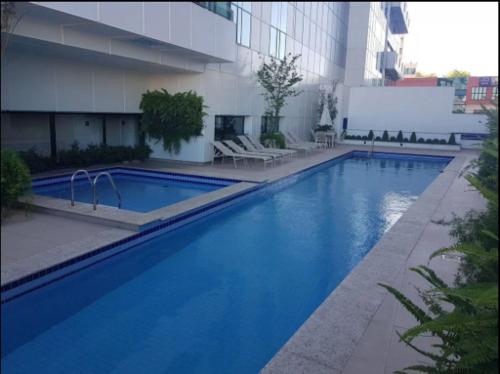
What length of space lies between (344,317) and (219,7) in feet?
27.0

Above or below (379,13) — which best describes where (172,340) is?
below

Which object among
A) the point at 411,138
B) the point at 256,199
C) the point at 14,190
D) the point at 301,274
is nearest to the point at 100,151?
the point at 256,199

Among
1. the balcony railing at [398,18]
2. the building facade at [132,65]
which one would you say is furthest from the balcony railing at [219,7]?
the balcony railing at [398,18]

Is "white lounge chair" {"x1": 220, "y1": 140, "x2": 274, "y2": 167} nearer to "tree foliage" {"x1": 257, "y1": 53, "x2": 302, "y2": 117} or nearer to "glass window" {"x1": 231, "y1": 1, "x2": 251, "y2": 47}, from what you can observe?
"tree foliage" {"x1": 257, "y1": 53, "x2": 302, "y2": 117}

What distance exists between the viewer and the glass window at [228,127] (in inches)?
487

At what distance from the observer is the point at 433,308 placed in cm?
178

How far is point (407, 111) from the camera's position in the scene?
20.4 meters

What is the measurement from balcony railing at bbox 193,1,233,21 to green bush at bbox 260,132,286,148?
15.9 feet

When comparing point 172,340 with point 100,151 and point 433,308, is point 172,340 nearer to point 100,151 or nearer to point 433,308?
point 433,308

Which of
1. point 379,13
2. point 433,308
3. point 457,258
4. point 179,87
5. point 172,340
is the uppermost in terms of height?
point 379,13

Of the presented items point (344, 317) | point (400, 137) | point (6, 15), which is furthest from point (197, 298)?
point (400, 137)

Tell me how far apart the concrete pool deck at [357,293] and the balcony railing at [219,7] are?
5629 millimetres

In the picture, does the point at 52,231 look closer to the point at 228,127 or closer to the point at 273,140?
the point at 228,127

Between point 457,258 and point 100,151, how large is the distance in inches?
348
